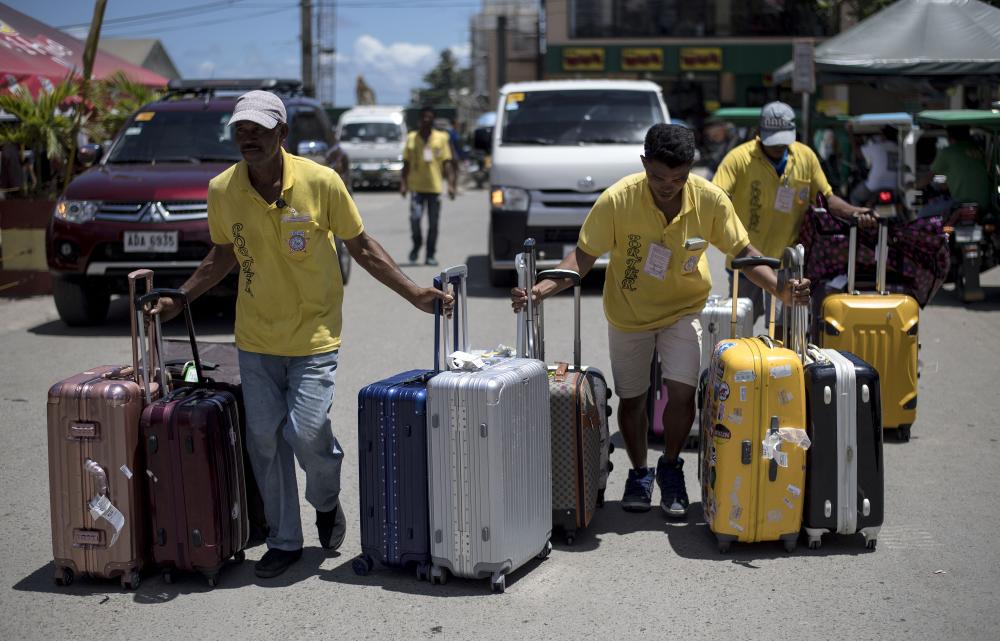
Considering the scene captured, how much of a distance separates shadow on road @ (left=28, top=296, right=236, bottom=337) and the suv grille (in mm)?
1072

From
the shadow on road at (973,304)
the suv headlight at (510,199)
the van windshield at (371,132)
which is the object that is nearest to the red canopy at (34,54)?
the suv headlight at (510,199)

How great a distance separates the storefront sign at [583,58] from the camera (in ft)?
150

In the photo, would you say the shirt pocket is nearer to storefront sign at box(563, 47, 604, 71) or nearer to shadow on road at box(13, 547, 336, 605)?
shadow on road at box(13, 547, 336, 605)

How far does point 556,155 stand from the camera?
42.1 feet

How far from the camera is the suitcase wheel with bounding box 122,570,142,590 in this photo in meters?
4.88

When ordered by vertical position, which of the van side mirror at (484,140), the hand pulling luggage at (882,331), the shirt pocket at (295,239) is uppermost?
the van side mirror at (484,140)

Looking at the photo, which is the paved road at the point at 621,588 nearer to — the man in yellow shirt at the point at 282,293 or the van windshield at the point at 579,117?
the man in yellow shirt at the point at 282,293

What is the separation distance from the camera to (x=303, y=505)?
6.10 metres

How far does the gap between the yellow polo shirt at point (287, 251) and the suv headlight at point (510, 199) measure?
766 cm

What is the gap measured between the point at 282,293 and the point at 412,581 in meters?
1.32

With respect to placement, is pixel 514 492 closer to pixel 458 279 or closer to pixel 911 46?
pixel 458 279

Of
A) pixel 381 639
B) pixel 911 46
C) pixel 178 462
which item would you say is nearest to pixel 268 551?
pixel 178 462

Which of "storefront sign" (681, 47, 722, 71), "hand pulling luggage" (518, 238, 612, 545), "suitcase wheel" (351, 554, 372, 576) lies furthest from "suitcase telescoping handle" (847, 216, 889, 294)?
"storefront sign" (681, 47, 722, 71)

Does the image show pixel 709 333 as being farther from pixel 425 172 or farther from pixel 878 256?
pixel 425 172
